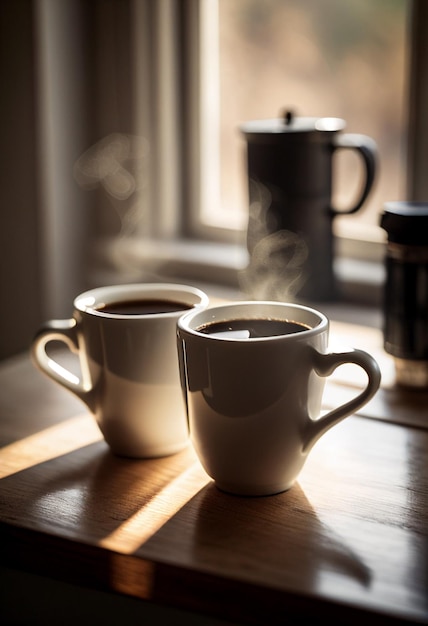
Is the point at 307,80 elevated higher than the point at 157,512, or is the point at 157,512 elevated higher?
the point at 307,80

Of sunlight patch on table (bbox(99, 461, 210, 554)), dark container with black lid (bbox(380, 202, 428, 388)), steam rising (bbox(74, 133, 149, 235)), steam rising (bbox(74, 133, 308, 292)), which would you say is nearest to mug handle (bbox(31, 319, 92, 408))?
sunlight patch on table (bbox(99, 461, 210, 554))

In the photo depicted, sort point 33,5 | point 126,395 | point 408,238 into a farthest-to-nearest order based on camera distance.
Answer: point 33,5, point 408,238, point 126,395

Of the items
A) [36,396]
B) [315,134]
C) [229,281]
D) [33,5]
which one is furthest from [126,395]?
[33,5]

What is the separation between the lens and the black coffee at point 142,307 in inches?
32.6

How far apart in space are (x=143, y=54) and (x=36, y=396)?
0.77m

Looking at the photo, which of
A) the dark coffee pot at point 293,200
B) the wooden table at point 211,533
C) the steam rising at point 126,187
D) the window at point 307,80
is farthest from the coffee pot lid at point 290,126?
the wooden table at point 211,533

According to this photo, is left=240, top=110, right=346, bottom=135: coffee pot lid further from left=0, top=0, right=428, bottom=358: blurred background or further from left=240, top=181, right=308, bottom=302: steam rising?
left=0, top=0, right=428, bottom=358: blurred background

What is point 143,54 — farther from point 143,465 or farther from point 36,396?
point 143,465

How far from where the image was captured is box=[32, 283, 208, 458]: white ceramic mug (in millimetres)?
752

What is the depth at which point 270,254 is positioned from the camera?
3.84ft

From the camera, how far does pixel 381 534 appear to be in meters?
0.66

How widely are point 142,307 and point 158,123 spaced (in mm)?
776

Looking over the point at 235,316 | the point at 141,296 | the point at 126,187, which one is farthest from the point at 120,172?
the point at 235,316

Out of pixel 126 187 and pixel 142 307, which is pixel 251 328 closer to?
pixel 142 307
